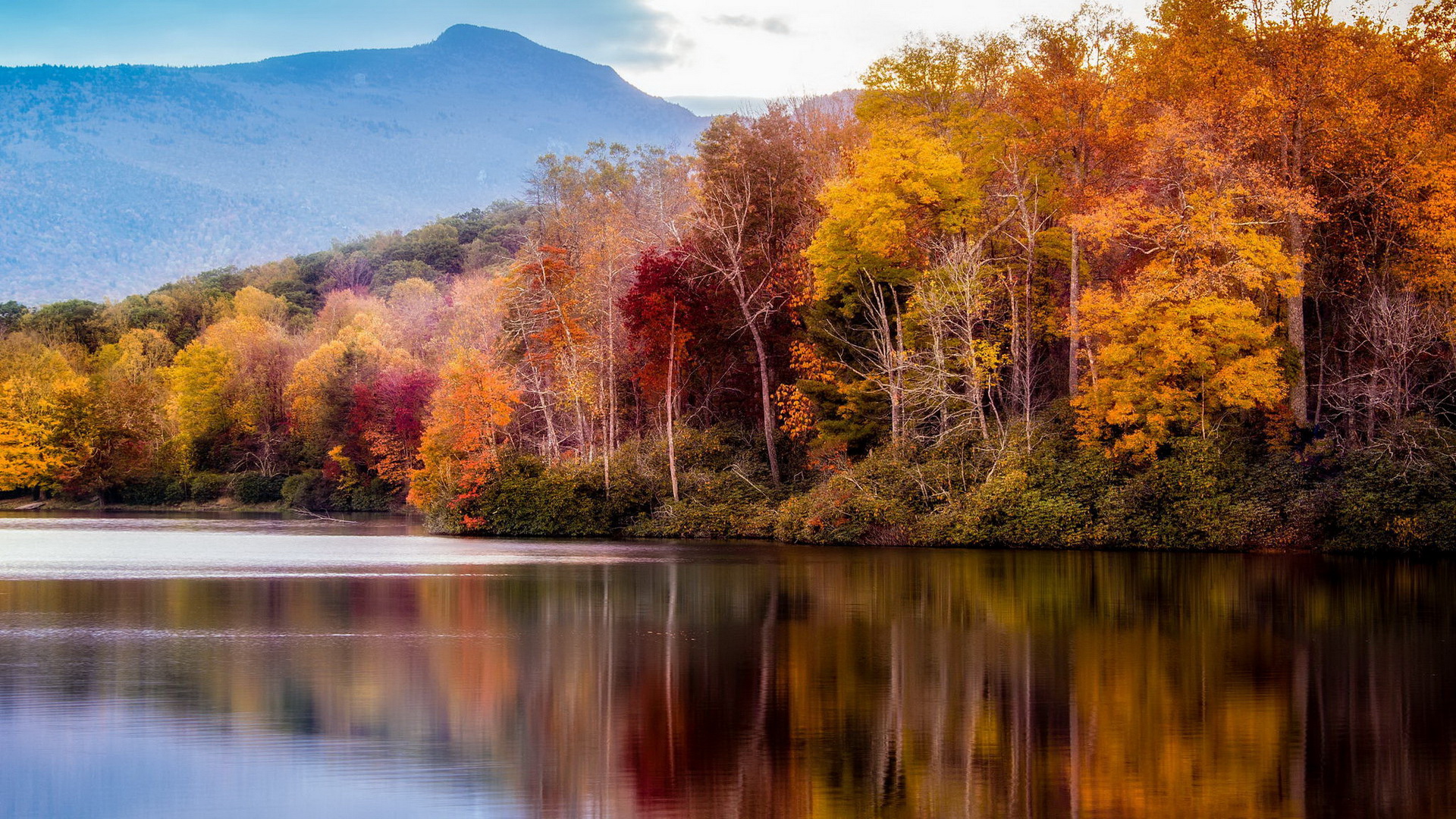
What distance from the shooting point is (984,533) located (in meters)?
36.9

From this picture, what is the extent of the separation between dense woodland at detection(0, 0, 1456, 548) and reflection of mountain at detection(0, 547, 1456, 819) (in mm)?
11927

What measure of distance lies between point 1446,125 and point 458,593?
3148 centimetres

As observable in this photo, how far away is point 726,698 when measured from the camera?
41.6ft

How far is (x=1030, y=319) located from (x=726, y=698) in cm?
2971

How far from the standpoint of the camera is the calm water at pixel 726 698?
923 cm

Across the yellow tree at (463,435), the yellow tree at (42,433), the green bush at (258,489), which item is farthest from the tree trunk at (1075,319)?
the yellow tree at (42,433)

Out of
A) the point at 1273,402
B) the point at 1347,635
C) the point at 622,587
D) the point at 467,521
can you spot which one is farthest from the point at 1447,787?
the point at 467,521

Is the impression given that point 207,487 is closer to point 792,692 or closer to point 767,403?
point 767,403

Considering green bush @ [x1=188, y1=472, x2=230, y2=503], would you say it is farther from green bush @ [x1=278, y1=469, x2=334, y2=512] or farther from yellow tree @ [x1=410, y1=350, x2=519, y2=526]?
yellow tree @ [x1=410, y1=350, x2=519, y2=526]

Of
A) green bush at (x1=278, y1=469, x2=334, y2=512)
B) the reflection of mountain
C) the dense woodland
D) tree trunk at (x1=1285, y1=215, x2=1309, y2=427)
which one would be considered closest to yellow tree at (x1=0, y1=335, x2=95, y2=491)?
green bush at (x1=278, y1=469, x2=334, y2=512)

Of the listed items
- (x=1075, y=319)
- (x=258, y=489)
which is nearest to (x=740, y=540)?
(x=1075, y=319)

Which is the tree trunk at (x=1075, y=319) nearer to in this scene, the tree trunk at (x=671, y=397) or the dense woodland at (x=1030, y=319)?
the dense woodland at (x=1030, y=319)

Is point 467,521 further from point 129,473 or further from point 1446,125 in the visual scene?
point 129,473

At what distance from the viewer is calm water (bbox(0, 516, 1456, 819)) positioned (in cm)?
923
